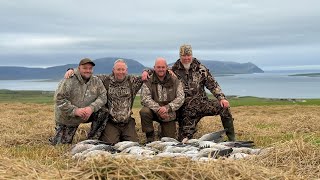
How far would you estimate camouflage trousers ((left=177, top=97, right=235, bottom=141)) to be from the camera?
10258 mm

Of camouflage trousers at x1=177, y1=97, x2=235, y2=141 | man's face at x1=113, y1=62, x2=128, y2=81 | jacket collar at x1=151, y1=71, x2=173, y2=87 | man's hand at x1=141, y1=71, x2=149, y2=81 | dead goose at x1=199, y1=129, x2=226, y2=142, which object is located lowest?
dead goose at x1=199, y1=129, x2=226, y2=142

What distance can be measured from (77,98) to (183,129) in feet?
8.20

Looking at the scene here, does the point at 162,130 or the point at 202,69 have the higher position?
the point at 202,69

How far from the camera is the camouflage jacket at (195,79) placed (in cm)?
1042

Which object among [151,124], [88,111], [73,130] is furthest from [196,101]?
[73,130]

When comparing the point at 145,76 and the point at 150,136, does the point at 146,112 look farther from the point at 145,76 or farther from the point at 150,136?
the point at 145,76

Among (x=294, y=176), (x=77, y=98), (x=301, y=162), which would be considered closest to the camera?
(x=294, y=176)

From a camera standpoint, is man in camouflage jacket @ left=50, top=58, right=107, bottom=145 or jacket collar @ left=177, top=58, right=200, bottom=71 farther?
jacket collar @ left=177, top=58, right=200, bottom=71

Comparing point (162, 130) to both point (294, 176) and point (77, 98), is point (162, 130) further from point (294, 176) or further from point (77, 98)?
point (294, 176)

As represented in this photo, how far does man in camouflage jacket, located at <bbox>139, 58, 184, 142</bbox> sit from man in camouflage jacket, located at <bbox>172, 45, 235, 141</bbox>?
326 millimetres

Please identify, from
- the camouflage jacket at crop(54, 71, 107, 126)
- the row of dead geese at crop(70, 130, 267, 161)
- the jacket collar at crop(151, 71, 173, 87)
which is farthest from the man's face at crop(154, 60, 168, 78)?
the row of dead geese at crop(70, 130, 267, 161)

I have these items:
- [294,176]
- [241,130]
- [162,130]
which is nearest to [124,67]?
[162,130]

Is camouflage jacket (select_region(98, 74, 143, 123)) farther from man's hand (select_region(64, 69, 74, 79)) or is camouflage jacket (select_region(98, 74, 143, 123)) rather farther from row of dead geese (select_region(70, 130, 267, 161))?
row of dead geese (select_region(70, 130, 267, 161))

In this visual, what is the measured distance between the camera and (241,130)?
12.2 meters
